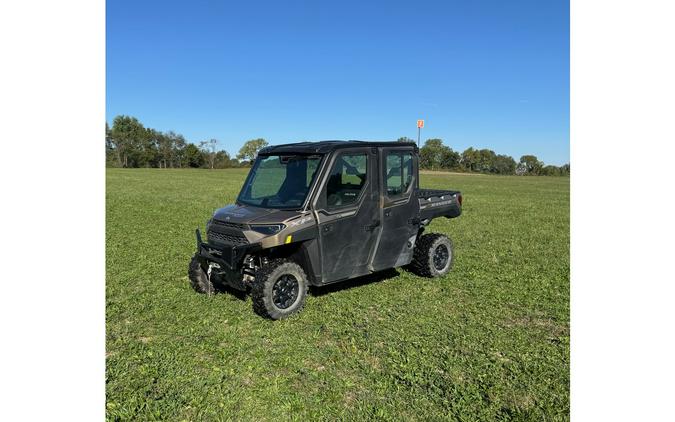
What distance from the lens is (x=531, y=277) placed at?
27.2ft

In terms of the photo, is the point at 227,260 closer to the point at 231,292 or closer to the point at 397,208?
the point at 231,292

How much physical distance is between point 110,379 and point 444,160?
9226 centimetres

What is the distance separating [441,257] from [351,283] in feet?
5.76

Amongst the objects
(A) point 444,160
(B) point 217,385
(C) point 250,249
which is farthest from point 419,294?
(A) point 444,160

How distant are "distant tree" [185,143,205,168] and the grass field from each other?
90176mm

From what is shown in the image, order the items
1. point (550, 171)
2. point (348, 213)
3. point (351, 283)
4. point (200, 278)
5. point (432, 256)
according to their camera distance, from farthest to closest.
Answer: point (550, 171)
point (432, 256)
point (351, 283)
point (200, 278)
point (348, 213)

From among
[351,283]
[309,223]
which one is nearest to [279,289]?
[309,223]

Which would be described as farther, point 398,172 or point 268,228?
point 398,172

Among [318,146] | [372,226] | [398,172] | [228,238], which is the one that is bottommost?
[228,238]

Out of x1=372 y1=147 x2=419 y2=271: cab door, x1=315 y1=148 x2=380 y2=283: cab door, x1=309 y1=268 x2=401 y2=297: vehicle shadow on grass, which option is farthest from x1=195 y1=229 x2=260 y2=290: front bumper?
x1=372 y1=147 x2=419 y2=271: cab door

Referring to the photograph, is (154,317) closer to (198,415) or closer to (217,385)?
(217,385)

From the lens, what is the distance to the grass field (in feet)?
12.8

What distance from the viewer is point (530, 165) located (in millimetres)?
91500

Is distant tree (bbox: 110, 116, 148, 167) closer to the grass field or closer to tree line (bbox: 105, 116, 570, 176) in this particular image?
tree line (bbox: 105, 116, 570, 176)
